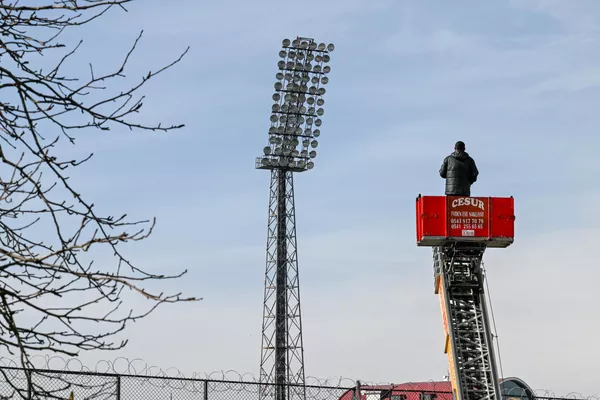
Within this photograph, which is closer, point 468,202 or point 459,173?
point 468,202

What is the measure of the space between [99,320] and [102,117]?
1.32 meters

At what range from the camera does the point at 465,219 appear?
20094 mm


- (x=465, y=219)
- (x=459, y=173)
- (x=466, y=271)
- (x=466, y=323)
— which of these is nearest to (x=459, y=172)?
(x=459, y=173)

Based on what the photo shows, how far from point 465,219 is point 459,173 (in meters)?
1.01

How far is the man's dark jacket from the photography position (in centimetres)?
2056

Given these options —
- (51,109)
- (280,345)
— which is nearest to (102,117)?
(51,109)

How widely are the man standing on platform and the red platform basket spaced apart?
21.2 inches

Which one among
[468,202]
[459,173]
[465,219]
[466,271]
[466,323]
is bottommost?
[466,323]

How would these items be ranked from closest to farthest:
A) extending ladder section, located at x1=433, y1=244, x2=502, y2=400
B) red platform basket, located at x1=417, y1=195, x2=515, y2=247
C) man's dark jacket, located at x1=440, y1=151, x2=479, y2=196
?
red platform basket, located at x1=417, y1=195, x2=515, y2=247, extending ladder section, located at x1=433, y1=244, x2=502, y2=400, man's dark jacket, located at x1=440, y1=151, x2=479, y2=196

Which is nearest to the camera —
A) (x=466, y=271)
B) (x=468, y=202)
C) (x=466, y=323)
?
(x=468, y=202)

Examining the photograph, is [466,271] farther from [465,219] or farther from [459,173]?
[459,173]

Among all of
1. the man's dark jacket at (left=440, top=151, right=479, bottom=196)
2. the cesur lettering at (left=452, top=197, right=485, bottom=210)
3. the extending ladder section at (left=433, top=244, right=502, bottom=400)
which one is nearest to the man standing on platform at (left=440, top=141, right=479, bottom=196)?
the man's dark jacket at (left=440, top=151, right=479, bottom=196)

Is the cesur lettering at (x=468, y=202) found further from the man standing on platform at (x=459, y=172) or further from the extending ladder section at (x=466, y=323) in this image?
the extending ladder section at (x=466, y=323)

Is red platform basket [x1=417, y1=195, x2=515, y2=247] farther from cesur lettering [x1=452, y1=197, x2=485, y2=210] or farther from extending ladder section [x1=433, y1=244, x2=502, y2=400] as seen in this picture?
extending ladder section [x1=433, y1=244, x2=502, y2=400]
